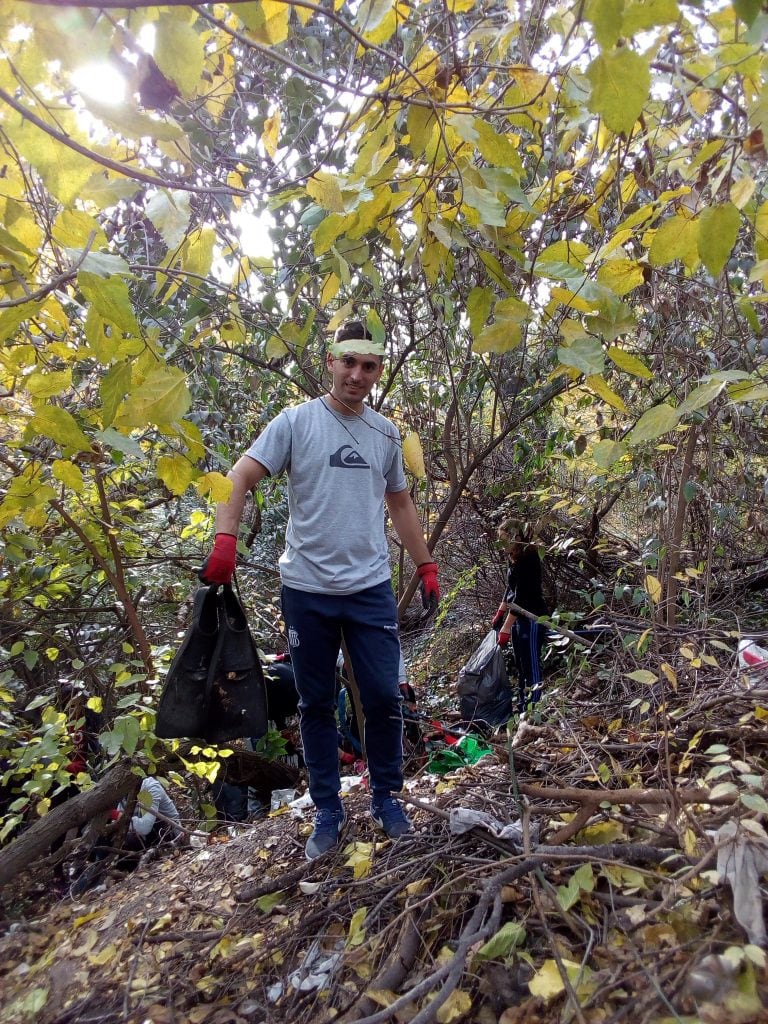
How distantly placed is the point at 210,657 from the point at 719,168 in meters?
2.22

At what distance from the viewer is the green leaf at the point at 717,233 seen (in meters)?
1.24

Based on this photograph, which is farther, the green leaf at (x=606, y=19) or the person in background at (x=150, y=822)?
the person in background at (x=150, y=822)

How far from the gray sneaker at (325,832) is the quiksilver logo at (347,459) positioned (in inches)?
51.8

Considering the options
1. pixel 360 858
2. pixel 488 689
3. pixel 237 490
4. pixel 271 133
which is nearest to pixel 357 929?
pixel 360 858

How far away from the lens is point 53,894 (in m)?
3.31

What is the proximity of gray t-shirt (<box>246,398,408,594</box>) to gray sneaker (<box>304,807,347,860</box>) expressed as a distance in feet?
2.82

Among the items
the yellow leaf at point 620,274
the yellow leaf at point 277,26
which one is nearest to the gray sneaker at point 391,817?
the yellow leaf at point 620,274

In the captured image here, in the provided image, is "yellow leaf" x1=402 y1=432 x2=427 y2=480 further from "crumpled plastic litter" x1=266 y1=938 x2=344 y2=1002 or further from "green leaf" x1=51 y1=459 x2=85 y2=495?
"crumpled plastic litter" x1=266 y1=938 x2=344 y2=1002

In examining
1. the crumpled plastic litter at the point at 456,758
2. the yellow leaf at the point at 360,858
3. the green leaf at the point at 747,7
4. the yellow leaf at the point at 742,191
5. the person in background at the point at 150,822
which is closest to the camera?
the green leaf at the point at 747,7

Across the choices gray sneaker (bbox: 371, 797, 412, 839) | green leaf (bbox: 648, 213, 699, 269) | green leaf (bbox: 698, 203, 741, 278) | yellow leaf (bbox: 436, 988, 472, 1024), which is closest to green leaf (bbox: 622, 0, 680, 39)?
green leaf (bbox: 698, 203, 741, 278)

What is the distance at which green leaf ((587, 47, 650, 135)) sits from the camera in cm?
108

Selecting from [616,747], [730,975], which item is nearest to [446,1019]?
[730,975]

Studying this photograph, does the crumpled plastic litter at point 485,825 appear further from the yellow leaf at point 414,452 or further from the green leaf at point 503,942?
the yellow leaf at point 414,452

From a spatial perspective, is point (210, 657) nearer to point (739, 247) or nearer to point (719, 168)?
point (719, 168)
